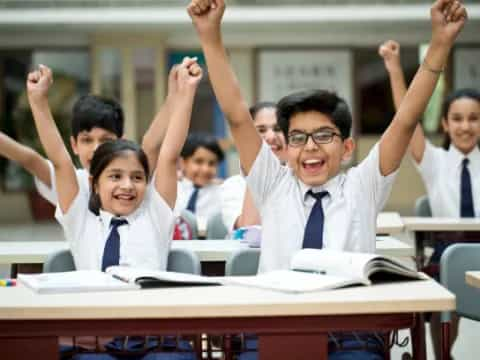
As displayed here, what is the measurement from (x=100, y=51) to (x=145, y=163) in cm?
1004

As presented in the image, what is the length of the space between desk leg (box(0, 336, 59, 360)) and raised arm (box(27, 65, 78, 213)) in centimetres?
96

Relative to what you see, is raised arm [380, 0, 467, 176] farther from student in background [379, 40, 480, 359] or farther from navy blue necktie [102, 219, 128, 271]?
student in background [379, 40, 480, 359]

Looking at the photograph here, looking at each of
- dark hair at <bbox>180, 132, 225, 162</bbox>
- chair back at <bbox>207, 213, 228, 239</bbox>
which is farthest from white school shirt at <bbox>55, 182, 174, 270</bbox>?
dark hair at <bbox>180, 132, 225, 162</bbox>

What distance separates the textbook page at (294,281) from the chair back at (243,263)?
426mm

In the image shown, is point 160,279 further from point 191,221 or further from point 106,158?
point 191,221

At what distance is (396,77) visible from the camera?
341cm

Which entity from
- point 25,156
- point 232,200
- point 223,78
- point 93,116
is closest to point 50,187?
point 25,156

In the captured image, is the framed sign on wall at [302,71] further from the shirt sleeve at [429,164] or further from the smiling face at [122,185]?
the smiling face at [122,185]

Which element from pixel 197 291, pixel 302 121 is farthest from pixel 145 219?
pixel 197 291

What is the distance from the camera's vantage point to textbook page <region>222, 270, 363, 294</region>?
184 centimetres

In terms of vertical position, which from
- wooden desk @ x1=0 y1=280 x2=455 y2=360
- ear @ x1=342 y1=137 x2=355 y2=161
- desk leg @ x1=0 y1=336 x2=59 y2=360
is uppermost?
ear @ x1=342 y1=137 x2=355 y2=161

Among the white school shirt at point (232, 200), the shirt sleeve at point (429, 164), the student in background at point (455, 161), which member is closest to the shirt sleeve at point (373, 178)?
the white school shirt at point (232, 200)

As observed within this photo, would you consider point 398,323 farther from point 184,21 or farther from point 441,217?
point 184,21

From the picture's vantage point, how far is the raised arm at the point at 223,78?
223cm
